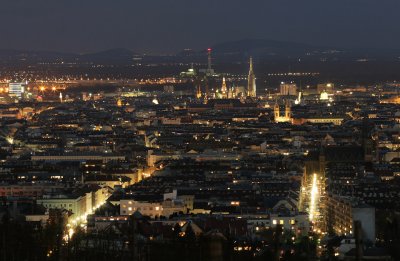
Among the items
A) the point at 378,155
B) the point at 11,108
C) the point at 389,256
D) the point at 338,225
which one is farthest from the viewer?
the point at 11,108

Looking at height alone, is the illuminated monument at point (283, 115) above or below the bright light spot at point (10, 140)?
below

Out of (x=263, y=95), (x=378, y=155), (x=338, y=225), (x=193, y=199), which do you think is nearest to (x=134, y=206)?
(x=193, y=199)

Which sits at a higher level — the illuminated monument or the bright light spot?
the bright light spot

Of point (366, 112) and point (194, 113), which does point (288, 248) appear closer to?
point (366, 112)

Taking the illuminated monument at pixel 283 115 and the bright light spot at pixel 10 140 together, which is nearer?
the bright light spot at pixel 10 140

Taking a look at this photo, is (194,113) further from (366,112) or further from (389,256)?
(389,256)

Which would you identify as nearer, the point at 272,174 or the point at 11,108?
the point at 272,174

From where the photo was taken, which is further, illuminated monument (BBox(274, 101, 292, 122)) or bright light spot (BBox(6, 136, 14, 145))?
illuminated monument (BBox(274, 101, 292, 122))

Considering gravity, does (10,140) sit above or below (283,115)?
above

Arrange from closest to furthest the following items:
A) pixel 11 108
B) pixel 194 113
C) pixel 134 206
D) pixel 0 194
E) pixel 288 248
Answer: pixel 288 248, pixel 134 206, pixel 0 194, pixel 194 113, pixel 11 108

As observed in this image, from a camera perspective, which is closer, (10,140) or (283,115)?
(10,140)
